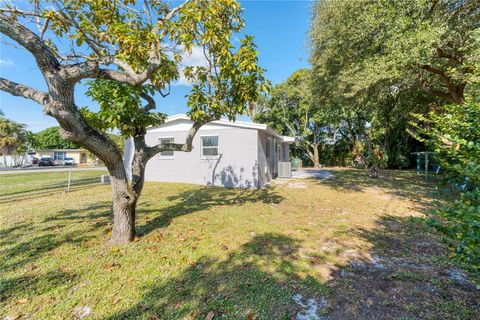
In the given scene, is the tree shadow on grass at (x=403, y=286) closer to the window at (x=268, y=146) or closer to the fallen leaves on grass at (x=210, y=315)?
the fallen leaves on grass at (x=210, y=315)

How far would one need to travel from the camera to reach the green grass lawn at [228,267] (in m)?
2.30

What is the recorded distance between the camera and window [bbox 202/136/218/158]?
1017 cm

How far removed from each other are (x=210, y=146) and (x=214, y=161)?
0.75 m

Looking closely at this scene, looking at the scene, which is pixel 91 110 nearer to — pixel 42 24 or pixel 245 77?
pixel 42 24

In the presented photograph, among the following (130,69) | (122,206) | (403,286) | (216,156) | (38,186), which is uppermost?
(130,69)

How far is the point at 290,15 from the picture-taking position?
8.73 metres

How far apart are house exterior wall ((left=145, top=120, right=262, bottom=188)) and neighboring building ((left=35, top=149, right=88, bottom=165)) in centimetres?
3755

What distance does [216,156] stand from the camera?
33.2 ft

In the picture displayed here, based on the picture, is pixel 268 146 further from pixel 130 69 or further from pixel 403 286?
pixel 403 286

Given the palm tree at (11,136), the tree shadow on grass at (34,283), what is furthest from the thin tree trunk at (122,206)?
the palm tree at (11,136)

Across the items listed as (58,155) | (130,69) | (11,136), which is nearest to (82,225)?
(130,69)

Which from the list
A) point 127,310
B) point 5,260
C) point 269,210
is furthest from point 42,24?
point 269,210

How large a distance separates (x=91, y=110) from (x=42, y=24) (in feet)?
4.98

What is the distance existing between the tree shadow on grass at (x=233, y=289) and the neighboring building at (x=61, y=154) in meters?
46.1
